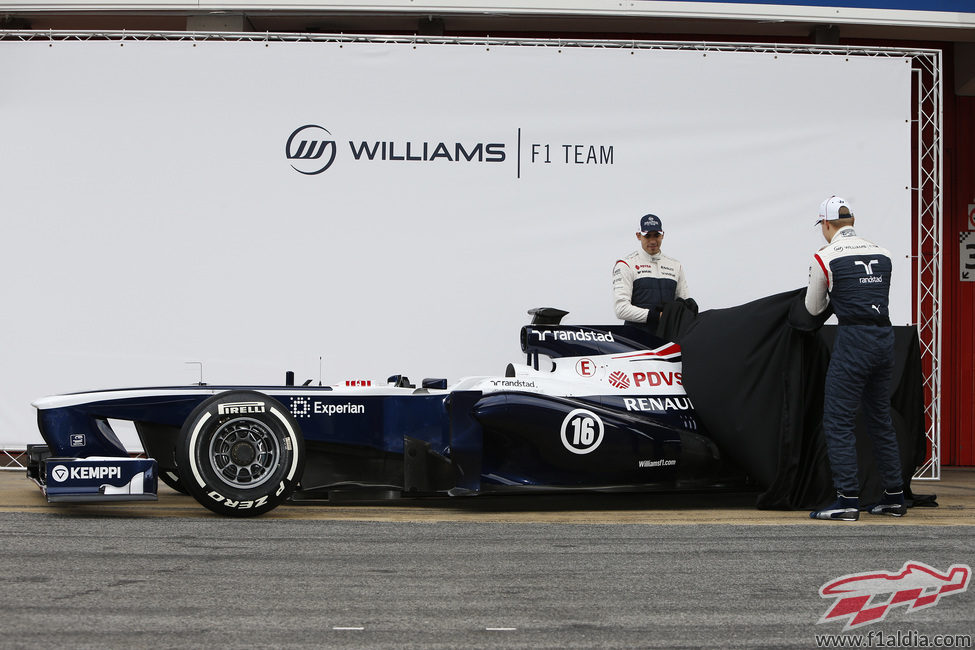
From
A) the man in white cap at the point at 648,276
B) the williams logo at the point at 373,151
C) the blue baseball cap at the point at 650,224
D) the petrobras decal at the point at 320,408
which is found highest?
the williams logo at the point at 373,151

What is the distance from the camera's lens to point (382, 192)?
29.3 ft

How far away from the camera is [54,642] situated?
11.4ft

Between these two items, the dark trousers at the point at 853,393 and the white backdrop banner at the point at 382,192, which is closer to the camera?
the dark trousers at the point at 853,393

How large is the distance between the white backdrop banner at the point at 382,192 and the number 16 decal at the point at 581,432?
2380 mm

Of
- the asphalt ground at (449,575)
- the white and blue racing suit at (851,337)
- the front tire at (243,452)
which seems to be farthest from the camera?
the white and blue racing suit at (851,337)

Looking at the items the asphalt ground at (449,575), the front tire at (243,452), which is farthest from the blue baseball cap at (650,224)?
the front tire at (243,452)

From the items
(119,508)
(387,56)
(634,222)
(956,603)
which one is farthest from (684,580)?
(387,56)

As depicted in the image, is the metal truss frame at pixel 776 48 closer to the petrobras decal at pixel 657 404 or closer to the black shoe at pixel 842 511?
the black shoe at pixel 842 511

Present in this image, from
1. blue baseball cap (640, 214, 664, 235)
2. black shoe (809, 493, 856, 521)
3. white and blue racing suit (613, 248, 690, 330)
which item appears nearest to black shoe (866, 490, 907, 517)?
black shoe (809, 493, 856, 521)

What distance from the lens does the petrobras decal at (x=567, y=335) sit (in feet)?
23.8

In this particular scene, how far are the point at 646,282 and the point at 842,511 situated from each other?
2427 mm

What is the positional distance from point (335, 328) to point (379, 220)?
950mm

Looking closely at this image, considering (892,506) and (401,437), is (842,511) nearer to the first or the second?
(892,506)

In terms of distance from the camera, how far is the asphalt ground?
3703mm
